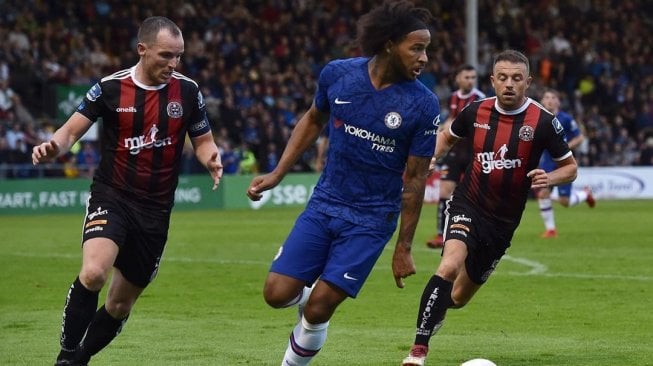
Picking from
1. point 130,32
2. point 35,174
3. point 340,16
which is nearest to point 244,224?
point 35,174

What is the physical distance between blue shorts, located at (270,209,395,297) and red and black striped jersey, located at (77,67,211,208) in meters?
1.14

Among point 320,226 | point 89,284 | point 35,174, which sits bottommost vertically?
point 35,174

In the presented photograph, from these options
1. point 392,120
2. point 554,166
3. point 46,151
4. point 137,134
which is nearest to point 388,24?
point 392,120

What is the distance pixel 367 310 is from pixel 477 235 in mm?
3143

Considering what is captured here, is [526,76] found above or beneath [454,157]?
above

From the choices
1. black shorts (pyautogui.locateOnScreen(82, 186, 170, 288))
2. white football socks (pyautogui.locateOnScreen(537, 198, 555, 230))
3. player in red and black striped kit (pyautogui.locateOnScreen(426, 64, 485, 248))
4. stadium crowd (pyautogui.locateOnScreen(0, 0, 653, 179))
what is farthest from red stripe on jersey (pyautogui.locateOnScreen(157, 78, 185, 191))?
stadium crowd (pyautogui.locateOnScreen(0, 0, 653, 179))

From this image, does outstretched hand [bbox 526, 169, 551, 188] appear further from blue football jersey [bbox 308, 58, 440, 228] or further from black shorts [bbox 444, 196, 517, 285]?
blue football jersey [bbox 308, 58, 440, 228]

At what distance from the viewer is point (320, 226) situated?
8.15m

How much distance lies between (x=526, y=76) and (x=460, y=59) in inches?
1205

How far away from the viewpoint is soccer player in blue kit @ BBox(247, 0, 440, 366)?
798cm

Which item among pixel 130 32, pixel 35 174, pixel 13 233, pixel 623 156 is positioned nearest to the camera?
pixel 13 233

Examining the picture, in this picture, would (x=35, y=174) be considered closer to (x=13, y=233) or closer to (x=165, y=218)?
(x=13, y=233)

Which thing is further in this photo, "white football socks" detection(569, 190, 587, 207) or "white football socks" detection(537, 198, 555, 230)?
"white football socks" detection(569, 190, 587, 207)

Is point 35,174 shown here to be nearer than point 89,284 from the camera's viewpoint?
No
